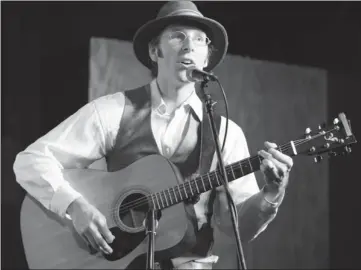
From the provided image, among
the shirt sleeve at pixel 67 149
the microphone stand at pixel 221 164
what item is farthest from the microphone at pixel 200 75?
the shirt sleeve at pixel 67 149

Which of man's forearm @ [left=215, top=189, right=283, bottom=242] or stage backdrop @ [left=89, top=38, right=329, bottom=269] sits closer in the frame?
man's forearm @ [left=215, top=189, right=283, bottom=242]

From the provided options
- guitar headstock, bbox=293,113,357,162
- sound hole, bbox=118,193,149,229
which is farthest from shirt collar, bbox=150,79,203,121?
guitar headstock, bbox=293,113,357,162

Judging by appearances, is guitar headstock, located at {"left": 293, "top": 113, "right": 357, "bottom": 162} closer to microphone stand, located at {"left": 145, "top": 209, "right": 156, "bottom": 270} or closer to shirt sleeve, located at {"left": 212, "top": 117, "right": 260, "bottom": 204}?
shirt sleeve, located at {"left": 212, "top": 117, "right": 260, "bottom": 204}

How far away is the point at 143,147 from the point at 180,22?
0.57 meters

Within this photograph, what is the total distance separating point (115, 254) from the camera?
224 centimetres

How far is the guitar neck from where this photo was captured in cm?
216

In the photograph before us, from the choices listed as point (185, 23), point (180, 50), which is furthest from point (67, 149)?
point (185, 23)

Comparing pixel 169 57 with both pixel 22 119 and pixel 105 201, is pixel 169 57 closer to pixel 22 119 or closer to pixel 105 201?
pixel 105 201

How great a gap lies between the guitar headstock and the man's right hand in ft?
2.69

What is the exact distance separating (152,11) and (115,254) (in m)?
1.61

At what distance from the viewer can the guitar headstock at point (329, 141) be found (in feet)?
6.77

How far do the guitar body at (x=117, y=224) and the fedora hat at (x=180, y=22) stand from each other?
1.88 ft

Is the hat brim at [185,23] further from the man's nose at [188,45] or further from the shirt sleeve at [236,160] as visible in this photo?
the shirt sleeve at [236,160]

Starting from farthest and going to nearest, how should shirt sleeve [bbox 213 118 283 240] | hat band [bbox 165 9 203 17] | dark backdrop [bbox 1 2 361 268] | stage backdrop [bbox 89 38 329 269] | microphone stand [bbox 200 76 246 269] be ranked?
stage backdrop [bbox 89 38 329 269]
dark backdrop [bbox 1 2 361 268]
hat band [bbox 165 9 203 17]
shirt sleeve [bbox 213 118 283 240]
microphone stand [bbox 200 76 246 269]
